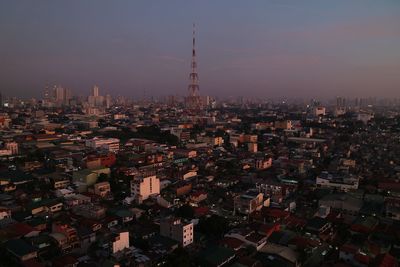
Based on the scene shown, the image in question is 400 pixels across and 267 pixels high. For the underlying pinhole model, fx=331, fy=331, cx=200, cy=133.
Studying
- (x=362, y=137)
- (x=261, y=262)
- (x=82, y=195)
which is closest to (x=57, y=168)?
(x=82, y=195)

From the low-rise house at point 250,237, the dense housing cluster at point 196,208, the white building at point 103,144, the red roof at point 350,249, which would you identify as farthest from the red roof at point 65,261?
the white building at point 103,144

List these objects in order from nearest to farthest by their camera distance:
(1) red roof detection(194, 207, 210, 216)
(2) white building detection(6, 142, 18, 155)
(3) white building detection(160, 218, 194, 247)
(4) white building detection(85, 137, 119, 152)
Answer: (3) white building detection(160, 218, 194, 247)
(1) red roof detection(194, 207, 210, 216)
(2) white building detection(6, 142, 18, 155)
(4) white building detection(85, 137, 119, 152)

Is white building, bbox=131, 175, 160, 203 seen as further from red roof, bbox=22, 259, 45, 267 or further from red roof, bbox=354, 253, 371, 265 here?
red roof, bbox=354, 253, 371, 265

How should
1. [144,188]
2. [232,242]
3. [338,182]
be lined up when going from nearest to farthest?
1. [232,242]
2. [144,188]
3. [338,182]

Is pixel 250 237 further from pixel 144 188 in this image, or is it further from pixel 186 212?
pixel 144 188

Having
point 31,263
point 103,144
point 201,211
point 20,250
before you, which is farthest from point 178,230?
point 103,144

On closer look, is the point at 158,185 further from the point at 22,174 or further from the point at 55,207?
the point at 22,174

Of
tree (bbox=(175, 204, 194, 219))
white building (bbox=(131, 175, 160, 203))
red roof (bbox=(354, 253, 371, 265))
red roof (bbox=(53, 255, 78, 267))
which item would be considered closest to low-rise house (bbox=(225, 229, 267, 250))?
tree (bbox=(175, 204, 194, 219))
